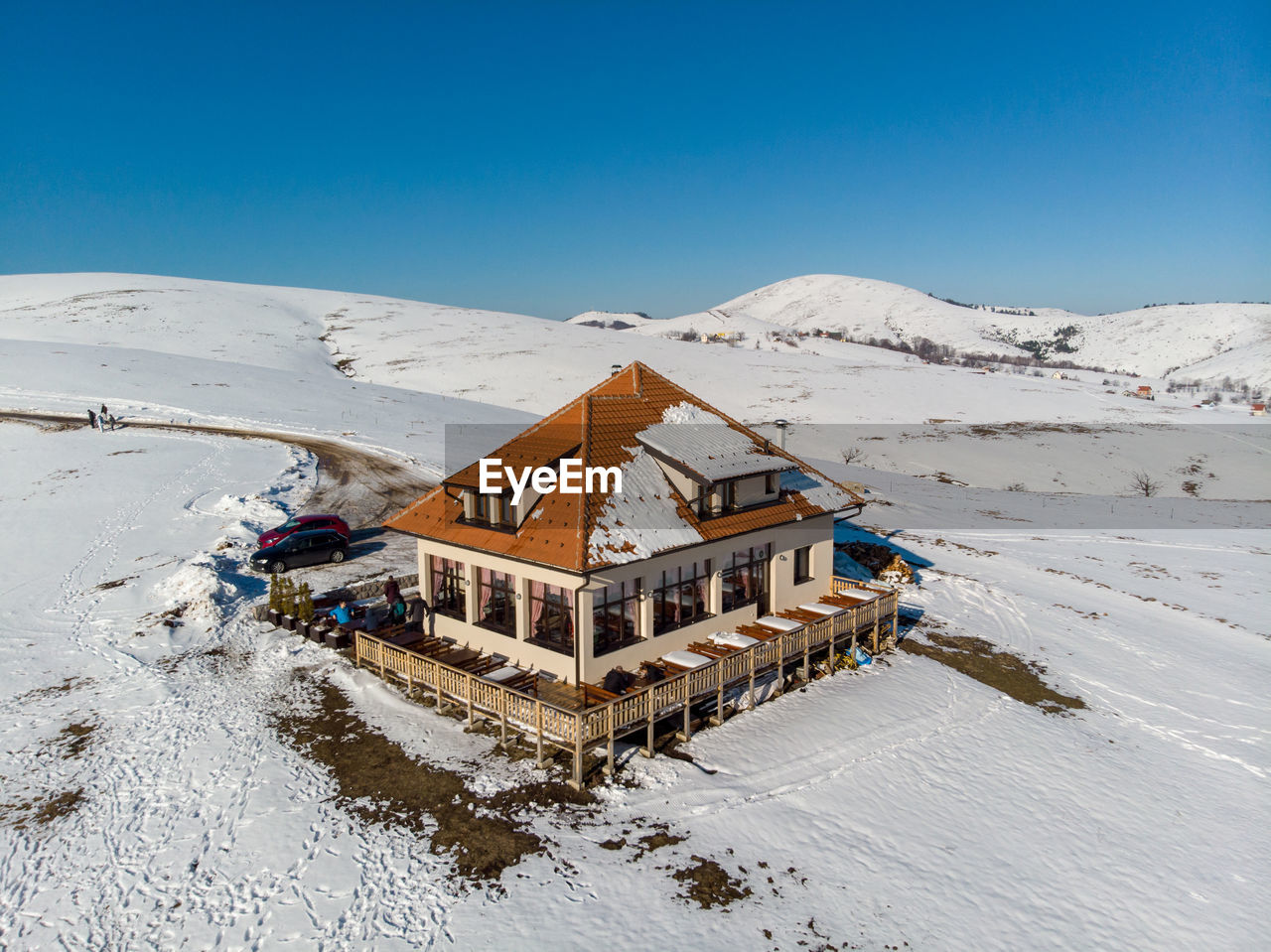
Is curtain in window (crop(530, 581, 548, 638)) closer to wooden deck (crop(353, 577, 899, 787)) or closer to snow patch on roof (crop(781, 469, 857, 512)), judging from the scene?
wooden deck (crop(353, 577, 899, 787))

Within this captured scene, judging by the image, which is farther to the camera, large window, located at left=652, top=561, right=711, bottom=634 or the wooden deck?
large window, located at left=652, top=561, right=711, bottom=634

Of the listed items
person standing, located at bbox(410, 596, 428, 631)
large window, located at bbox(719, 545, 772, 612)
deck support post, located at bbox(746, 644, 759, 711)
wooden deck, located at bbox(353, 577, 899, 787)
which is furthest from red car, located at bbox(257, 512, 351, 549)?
deck support post, located at bbox(746, 644, 759, 711)

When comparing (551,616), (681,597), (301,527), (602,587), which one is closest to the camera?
(602,587)

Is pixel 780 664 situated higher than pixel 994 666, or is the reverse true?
pixel 780 664

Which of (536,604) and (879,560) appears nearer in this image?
(536,604)

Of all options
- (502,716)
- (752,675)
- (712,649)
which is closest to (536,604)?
(502,716)

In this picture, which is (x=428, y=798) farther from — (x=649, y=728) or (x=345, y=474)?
(x=345, y=474)

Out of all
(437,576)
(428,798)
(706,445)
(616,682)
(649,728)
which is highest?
(706,445)

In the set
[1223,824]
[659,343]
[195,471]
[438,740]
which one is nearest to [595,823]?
[438,740]
